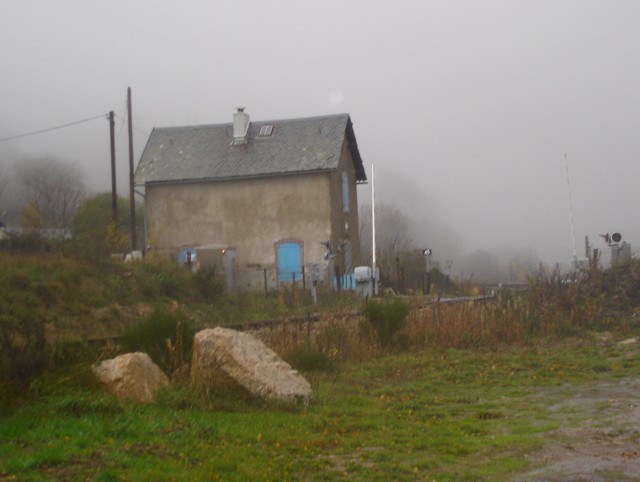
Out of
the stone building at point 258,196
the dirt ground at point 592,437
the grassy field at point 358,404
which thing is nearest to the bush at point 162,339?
the grassy field at point 358,404

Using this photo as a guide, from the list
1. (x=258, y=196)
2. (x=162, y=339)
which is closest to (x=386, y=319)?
(x=162, y=339)

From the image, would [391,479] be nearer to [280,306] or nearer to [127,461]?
[127,461]

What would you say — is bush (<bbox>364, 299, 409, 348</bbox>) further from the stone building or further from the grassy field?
the stone building

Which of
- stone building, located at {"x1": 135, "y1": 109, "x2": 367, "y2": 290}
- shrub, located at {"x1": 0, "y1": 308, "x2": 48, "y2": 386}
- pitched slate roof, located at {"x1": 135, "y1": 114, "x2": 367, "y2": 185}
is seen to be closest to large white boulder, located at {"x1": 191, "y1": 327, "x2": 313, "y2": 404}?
shrub, located at {"x1": 0, "y1": 308, "x2": 48, "y2": 386}

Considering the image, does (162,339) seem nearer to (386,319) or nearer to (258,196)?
(386,319)

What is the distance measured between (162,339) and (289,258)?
100ft

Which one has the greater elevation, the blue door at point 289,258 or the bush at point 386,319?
the blue door at point 289,258

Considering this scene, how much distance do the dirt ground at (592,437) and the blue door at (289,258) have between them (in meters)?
30.4

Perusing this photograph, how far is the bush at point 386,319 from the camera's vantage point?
18.6m

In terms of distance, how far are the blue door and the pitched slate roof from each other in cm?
337

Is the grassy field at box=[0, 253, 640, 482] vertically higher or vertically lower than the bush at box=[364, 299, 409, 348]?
lower

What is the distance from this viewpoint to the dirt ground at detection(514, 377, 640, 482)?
7816 millimetres

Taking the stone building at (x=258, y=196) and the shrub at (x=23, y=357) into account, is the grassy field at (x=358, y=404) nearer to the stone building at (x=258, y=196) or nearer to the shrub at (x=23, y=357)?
the shrub at (x=23, y=357)

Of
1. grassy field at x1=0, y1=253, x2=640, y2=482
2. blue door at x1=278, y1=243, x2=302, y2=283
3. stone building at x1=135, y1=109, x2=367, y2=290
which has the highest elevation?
stone building at x1=135, y1=109, x2=367, y2=290
